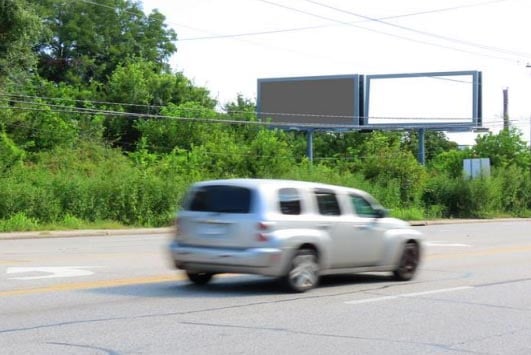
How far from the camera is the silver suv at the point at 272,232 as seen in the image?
1217 centimetres

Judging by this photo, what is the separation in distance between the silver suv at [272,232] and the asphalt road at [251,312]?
1.32ft

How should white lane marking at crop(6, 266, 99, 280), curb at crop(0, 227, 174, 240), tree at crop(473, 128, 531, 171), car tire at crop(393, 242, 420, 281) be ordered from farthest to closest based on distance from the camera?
tree at crop(473, 128, 531, 171) < curb at crop(0, 227, 174, 240) < car tire at crop(393, 242, 420, 281) < white lane marking at crop(6, 266, 99, 280)

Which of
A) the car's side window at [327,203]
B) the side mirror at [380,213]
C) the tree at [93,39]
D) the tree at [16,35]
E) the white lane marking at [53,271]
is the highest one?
the tree at [93,39]

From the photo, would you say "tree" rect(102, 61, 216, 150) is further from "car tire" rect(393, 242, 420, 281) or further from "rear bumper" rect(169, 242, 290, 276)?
"rear bumper" rect(169, 242, 290, 276)

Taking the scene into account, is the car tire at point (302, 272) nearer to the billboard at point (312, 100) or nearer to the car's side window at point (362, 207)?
the car's side window at point (362, 207)

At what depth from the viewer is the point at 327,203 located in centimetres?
1326

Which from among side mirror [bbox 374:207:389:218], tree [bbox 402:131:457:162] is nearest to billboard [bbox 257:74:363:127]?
tree [bbox 402:131:457:162]

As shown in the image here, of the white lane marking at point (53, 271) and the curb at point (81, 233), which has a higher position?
the white lane marking at point (53, 271)

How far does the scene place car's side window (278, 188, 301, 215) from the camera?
41.0ft

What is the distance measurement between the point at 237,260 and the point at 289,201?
1236 millimetres

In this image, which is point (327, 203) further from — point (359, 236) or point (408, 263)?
point (408, 263)

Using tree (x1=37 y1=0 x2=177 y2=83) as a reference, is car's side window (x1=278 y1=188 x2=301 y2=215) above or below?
below

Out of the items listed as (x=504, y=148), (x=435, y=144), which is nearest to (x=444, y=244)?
(x=504, y=148)

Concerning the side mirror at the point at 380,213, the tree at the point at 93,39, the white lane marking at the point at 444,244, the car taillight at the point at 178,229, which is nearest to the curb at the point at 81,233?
the white lane marking at the point at 444,244
